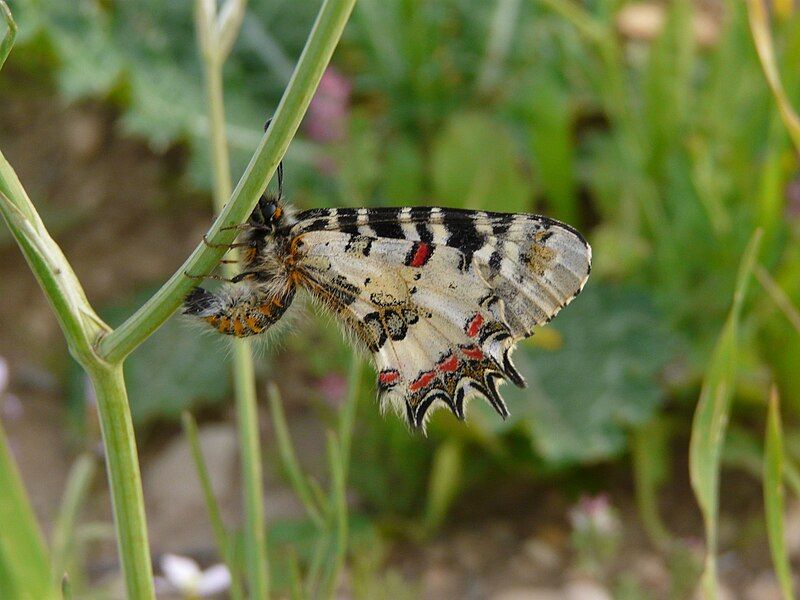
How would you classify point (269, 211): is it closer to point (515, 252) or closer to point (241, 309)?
point (241, 309)

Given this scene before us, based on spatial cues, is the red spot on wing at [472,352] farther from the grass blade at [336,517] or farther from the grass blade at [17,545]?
Answer: the grass blade at [17,545]

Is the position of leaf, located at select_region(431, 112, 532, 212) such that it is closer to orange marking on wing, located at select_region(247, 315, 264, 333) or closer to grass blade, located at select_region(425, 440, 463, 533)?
grass blade, located at select_region(425, 440, 463, 533)

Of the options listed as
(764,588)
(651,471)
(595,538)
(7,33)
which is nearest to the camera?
(7,33)

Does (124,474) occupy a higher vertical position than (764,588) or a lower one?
lower

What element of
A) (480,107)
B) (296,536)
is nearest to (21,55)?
(480,107)

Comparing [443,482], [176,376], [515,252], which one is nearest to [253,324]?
[515,252]

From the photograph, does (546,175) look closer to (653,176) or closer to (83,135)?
(653,176)
